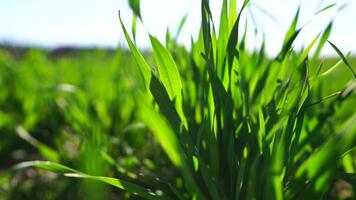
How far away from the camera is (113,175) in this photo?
2.99 feet

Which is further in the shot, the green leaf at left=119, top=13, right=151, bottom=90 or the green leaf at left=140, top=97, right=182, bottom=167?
the green leaf at left=119, top=13, right=151, bottom=90

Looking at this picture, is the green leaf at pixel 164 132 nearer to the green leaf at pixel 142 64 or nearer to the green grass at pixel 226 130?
the green grass at pixel 226 130

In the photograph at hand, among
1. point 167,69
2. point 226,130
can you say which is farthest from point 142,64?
point 226,130

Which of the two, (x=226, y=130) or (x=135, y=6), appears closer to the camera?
(x=135, y=6)

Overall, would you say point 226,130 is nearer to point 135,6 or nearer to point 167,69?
point 167,69

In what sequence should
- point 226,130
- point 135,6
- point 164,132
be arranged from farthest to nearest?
point 226,130 < point 135,6 < point 164,132

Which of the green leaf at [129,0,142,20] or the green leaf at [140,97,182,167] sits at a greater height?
the green leaf at [129,0,142,20]

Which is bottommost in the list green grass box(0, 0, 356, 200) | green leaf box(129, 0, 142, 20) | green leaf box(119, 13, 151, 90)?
green grass box(0, 0, 356, 200)

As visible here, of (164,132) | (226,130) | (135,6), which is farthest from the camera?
(226,130)

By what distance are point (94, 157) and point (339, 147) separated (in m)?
0.24

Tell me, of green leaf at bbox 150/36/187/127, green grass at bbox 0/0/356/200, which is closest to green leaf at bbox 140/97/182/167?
green grass at bbox 0/0/356/200

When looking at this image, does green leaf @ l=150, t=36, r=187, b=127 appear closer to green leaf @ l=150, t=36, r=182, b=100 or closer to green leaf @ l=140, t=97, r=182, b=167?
green leaf @ l=150, t=36, r=182, b=100

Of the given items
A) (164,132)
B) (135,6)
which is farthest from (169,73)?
(164,132)

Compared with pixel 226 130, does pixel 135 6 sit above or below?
above
